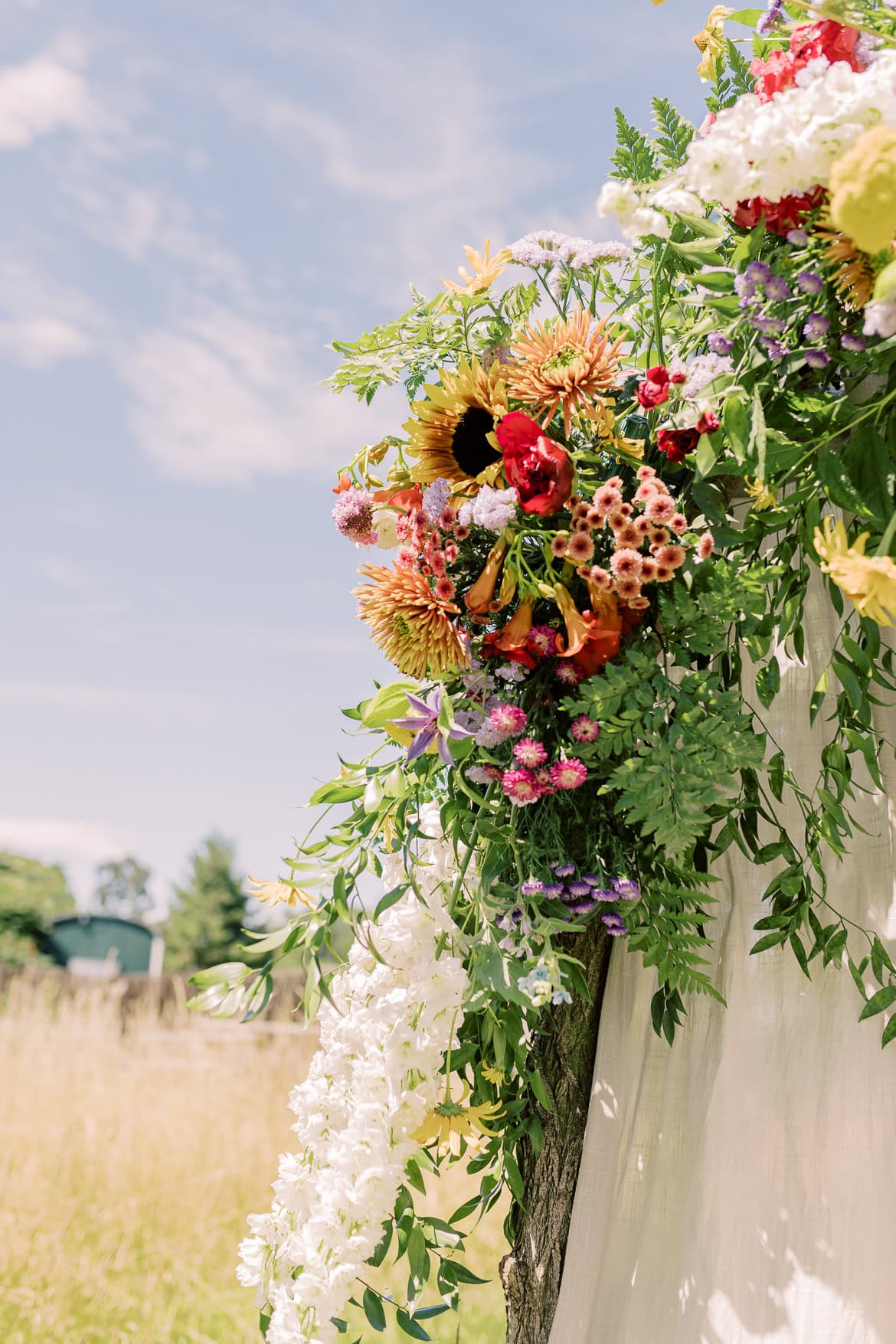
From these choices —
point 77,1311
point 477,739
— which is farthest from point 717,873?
point 77,1311

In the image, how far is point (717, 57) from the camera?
1121 millimetres

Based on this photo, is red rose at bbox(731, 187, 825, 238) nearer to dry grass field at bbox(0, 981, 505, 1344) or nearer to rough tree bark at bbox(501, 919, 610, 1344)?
rough tree bark at bbox(501, 919, 610, 1344)

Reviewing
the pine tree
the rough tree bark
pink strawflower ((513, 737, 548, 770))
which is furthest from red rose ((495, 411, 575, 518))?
the pine tree

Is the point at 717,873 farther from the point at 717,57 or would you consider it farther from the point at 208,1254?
the point at 208,1254

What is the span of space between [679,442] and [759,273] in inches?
7.1

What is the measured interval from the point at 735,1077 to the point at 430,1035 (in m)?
0.31

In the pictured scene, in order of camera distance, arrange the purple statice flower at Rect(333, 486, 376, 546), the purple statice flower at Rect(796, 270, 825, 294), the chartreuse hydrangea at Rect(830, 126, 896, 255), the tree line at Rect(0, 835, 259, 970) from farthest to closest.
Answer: the tree line at Rect(0, 835, 259, 970)
the purple statice flower at Rect(333, 486, 376, 546)
the purple statice flower at Rect(796, 270, 825, 294)
the chartreuse hydrangea at Rect(830, 126, 896, 255)

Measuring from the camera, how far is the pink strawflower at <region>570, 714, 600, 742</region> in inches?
35.9

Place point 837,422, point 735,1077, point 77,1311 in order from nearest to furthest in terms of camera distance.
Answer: point 837,422, point 735,1077, point 77,1311

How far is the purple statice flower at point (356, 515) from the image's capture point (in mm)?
1136

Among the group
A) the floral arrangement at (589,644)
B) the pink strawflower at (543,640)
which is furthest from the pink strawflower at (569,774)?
the pink strawflower at (543,640)

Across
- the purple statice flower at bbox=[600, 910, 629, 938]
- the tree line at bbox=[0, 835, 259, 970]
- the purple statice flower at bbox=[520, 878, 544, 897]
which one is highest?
the purple statice flower at bbox=[520, 878, 544, 897]

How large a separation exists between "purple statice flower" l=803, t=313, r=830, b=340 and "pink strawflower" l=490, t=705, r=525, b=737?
0.41 meters

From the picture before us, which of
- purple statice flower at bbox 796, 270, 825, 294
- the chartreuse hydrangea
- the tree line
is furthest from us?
the tree line
